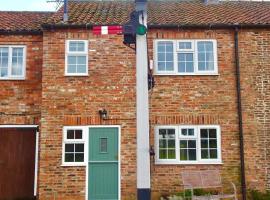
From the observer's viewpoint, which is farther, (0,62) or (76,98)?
(0,62)

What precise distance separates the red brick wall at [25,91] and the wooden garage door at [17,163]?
0.47 meters

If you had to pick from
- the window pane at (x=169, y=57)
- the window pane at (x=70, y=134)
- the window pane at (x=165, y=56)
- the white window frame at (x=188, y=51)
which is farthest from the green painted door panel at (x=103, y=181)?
the window pane at (x=169, y=57)

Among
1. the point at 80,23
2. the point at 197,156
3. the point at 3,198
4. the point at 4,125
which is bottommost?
the point at 3,198

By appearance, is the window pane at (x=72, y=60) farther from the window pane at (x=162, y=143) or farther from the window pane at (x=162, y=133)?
the window pane at (x=162, y=143)

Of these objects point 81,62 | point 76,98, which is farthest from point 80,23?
point 76,98

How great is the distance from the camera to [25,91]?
1436 centimetres

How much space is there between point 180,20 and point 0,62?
21.3 feet

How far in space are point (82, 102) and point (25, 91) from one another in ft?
7.63

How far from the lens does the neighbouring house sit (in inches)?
516

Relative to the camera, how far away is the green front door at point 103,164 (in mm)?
12969

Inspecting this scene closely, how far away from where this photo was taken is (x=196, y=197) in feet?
38.6

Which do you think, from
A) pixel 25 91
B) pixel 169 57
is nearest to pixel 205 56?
pixel 169 57

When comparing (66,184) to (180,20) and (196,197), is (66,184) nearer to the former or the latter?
(196,197)

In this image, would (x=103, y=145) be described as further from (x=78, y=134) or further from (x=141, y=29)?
(x=141, y=29)
